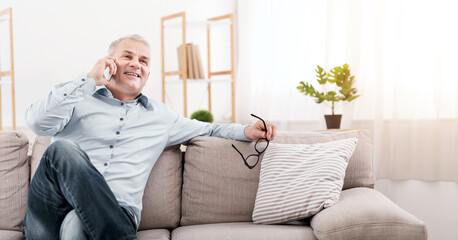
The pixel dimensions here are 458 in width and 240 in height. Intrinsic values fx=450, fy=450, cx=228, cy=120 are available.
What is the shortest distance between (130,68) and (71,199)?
754 mm

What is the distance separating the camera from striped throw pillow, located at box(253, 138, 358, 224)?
1.69m

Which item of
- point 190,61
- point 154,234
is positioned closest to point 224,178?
point 154,234

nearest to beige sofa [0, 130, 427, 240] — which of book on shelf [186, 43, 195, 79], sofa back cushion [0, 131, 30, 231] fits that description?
sofa back cushion [0, 131, 30, 231]

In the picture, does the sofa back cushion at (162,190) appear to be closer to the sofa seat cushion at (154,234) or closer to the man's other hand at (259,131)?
the sofa seat cushion at (154,234)

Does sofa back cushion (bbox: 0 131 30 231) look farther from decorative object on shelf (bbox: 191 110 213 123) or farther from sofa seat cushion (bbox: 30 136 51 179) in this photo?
decorative object on shelf (bbox: 191 110 213 123)

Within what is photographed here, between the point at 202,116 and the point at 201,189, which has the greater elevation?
the point at 202,116

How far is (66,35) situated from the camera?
339cm

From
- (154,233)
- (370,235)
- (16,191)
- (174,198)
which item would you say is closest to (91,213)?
(154,233)

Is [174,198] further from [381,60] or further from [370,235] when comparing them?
[381,60]

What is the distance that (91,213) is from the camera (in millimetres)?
1349

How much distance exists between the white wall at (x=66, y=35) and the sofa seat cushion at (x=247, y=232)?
2.06 meters

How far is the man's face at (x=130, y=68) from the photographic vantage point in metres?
1.94

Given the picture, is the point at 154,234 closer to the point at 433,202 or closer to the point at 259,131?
the point at 259,131

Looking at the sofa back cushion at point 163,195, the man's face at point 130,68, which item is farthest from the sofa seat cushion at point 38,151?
the sofa back cushion at point 163,195
